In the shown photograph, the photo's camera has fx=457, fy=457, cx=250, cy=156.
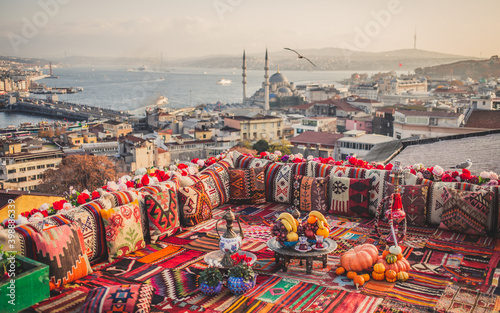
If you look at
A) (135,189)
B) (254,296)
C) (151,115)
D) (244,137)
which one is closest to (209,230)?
(135,189)

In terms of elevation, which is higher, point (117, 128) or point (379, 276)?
point (379, 276)

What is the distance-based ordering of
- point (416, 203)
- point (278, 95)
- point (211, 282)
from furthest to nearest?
1. point (278, 95)
2. point (416, 203)
3. point (211, 282)

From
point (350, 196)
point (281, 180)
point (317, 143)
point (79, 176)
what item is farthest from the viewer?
point (317, 143)

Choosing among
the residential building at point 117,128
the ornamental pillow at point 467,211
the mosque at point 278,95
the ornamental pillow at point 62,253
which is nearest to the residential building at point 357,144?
the residential building at point 117,128

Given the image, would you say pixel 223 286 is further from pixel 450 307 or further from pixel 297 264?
pixel 450 307

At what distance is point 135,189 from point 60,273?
1.02m

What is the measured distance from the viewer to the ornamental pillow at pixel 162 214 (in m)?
3.27

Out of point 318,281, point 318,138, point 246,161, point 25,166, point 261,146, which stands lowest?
point 25,166

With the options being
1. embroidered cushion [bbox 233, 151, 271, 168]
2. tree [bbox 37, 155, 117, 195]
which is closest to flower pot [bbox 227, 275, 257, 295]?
embroidered cushion [bbox 233, 151, 271, 168]

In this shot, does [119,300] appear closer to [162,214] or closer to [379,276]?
[162,214]

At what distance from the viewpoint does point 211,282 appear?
2389 mm

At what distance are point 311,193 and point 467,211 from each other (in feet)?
4.03

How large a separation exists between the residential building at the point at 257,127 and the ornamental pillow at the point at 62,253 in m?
25.1

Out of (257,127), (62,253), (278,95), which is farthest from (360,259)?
(278,95)
